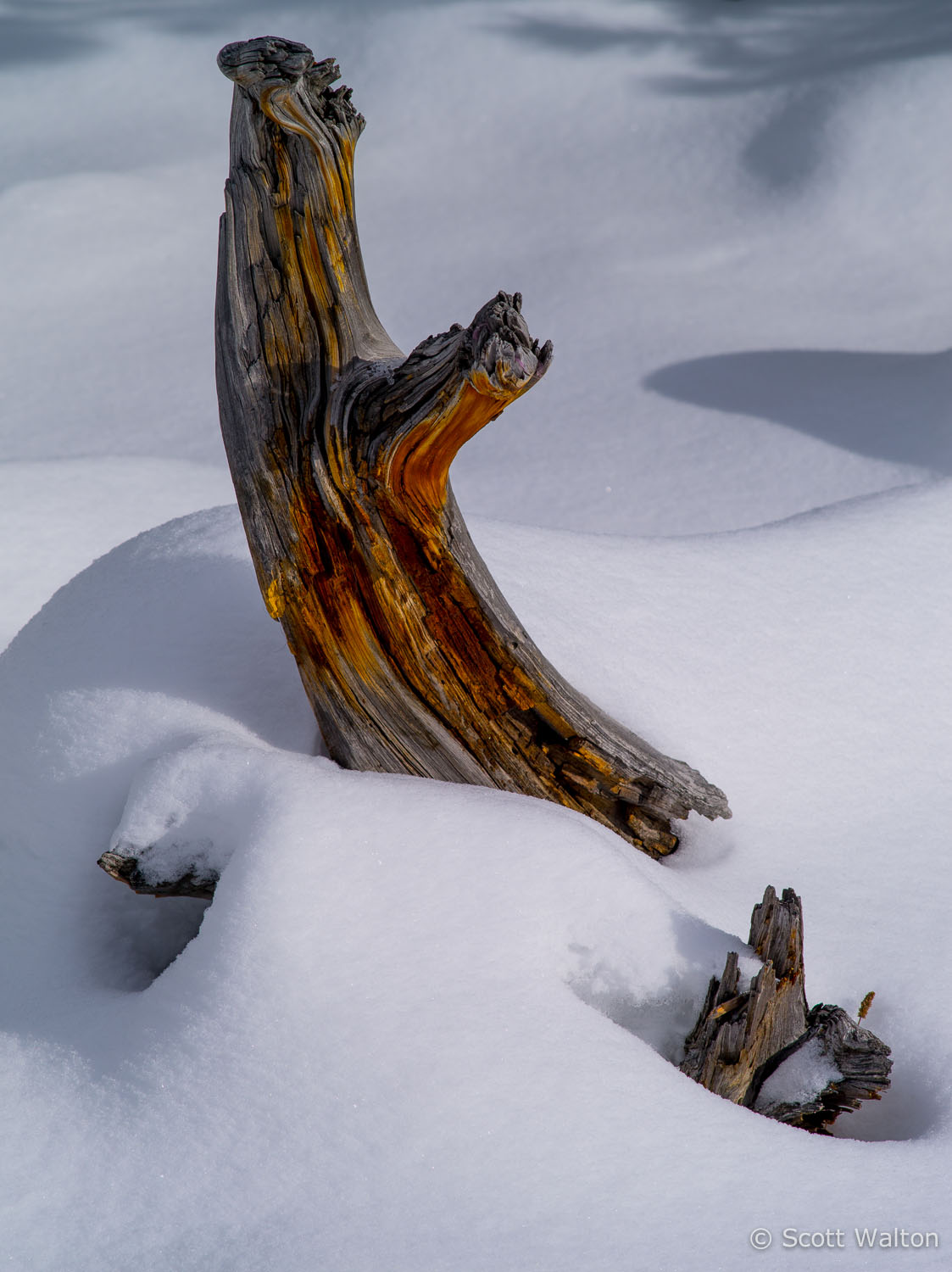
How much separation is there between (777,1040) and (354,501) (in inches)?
36.6

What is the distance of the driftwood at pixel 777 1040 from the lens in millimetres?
1366

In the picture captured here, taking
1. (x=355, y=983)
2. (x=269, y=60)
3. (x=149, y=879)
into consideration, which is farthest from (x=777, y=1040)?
(x=269, y=60)

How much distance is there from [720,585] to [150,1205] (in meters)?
1.54

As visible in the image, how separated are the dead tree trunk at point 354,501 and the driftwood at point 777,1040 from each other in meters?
0.34

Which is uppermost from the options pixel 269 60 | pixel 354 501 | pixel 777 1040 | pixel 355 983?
pixel 269 60

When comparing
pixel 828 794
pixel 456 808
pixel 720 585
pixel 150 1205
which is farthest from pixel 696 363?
pixel 150 1205

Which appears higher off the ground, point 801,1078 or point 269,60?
point 269,60

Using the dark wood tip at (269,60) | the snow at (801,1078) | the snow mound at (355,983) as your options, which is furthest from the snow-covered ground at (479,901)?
the dark wood tip at (269,60)

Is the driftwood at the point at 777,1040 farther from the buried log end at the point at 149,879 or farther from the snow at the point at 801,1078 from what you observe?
the buried log end at the point at 149,879

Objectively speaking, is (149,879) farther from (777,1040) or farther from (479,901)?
(777,1040)

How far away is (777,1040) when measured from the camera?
1.42 metres

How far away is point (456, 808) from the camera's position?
1497 millimetres

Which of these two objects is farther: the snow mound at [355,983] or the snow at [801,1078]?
the snow at [801,1078]

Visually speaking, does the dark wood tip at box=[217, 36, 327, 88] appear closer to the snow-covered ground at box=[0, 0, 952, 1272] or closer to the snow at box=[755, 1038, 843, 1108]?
the snow-covered ground at box=[0, 0, 952, 1272]
